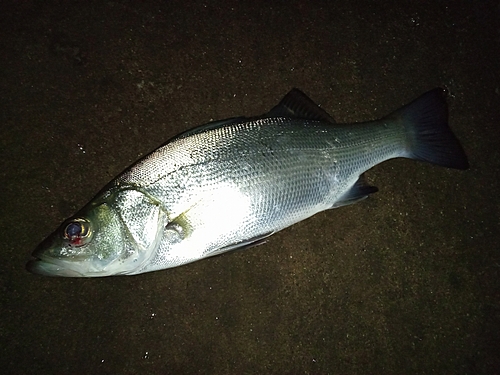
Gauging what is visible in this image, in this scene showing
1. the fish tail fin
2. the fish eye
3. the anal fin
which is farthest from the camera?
the fish tail fin

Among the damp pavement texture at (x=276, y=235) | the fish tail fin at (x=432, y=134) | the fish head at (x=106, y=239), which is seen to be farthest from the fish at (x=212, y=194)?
the damp pavement texture at (x=276, y=235)

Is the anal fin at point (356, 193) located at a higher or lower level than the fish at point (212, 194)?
lower

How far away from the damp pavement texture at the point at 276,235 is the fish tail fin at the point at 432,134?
0.29 meters

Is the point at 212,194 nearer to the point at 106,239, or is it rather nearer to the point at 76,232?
the point at 106,239

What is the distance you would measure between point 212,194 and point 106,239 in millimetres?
529

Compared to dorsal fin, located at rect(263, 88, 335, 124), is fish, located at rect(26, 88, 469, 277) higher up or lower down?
lower down

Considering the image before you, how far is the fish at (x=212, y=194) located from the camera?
1.77m

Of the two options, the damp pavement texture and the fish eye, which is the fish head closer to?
the fish eye

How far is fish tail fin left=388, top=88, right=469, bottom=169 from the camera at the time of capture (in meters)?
2.23

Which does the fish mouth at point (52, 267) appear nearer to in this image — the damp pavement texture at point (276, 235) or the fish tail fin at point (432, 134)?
the damp pavement texture at point (276, 235)

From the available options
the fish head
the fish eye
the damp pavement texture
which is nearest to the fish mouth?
the fish head

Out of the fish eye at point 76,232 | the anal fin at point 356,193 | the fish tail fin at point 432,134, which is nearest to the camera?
the fish eye at point 76,232

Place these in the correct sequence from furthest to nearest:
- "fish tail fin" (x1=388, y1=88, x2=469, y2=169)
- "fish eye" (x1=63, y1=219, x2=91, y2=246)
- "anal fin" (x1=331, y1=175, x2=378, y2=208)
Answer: "fish tail fin" (x1=388, y1=88, x2=469, y2=169) → "anal fin" (x1=331, y1=175, x2=378, y2=208) → "fish eye" (x1=63, y1=219, x2=91, y2=246)

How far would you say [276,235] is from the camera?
7.88 feet
